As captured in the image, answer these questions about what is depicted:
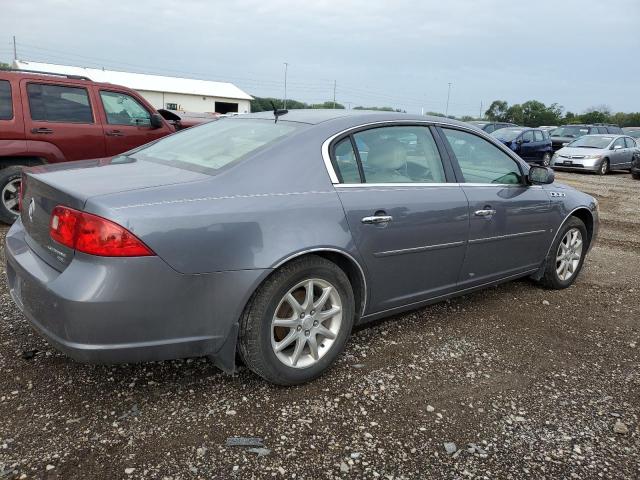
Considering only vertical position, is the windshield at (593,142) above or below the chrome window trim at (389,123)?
below

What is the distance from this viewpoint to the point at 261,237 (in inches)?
101

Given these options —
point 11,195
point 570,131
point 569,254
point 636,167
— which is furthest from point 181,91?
point 569,254

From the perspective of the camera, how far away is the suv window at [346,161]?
3.04m

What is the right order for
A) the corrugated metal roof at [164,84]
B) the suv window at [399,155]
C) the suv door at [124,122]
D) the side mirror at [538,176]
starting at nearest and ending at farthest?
1. the suv window at [399,155]
2. the side mirror at [538,176]
3. the suv door at [124,122]
4. the corrugated metal roof at [164,84]

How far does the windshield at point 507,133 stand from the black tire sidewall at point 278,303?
15201mm

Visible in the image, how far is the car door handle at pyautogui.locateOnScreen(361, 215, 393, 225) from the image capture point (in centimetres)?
Answer: 300

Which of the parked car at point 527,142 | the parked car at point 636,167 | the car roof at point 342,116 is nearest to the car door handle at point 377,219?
the car roof at point 342,116

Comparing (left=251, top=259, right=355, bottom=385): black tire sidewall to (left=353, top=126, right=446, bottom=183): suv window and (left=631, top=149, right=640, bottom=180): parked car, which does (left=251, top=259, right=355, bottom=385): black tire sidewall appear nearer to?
(left=353, top=126, right=446, bottom=183): suv window

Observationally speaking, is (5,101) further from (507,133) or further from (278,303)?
(507,133)

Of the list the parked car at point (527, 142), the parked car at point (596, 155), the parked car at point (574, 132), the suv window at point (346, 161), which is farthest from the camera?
the parked car at point (574, 132)

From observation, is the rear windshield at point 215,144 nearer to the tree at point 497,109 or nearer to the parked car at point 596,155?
the parked car at point 596,155

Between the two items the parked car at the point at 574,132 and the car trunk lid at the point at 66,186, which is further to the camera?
the parked car at the point at 574,132

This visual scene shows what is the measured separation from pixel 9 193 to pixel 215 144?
4153mm

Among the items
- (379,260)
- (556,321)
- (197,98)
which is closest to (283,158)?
(379,260)
